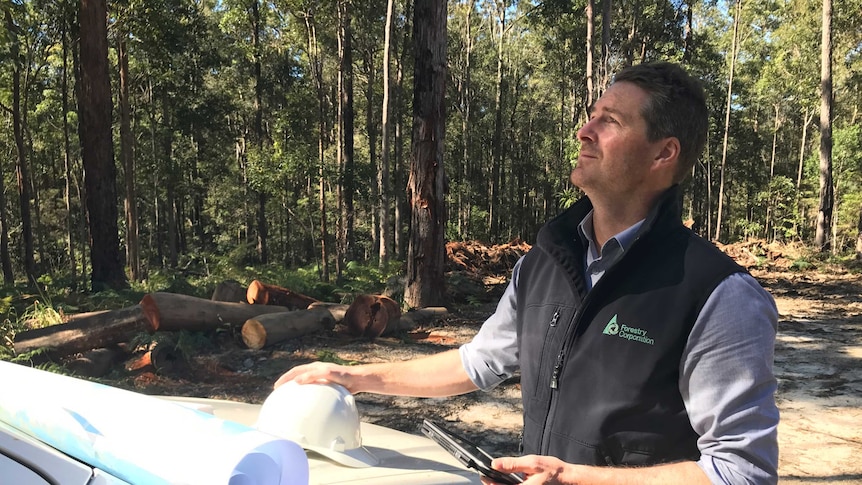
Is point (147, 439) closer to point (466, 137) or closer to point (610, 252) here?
point (610, 252)

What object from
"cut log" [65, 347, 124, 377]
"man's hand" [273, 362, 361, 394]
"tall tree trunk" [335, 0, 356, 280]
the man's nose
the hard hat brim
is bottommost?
"cut log" [65, 347, 124, 377]

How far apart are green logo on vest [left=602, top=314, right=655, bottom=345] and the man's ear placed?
1.46ft

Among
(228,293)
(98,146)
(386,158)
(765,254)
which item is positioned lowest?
(765,254)

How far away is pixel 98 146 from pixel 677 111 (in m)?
12.2

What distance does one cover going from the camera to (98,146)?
11.3 meters

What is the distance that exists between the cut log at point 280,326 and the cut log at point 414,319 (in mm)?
957

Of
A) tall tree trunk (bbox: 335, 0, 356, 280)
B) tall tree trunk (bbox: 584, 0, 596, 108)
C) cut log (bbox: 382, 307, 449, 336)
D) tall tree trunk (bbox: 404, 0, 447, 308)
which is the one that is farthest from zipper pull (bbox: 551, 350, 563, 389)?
tall tree trunk (bbox: 335, 0, 356, 280)

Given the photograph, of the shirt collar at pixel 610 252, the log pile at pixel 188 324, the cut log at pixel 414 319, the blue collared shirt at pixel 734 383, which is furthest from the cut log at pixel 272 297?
the blue collared shirt at pixel 734 383

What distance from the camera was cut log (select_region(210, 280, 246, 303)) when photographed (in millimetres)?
8805

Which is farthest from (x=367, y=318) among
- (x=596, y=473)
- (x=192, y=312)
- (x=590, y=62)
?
(x=590, y=62)

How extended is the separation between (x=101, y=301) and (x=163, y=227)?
3387 cm

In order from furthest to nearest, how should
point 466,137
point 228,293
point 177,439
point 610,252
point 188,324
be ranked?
point 466,137 < point 228,293 < point 188,324 < point 610,252 < point 177,439

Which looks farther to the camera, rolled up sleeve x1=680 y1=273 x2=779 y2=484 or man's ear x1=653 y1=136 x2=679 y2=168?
man's ear x1=653 y1=136 x2=679 y2=168

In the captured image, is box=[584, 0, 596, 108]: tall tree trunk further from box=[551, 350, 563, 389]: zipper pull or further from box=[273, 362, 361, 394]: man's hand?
box=[551, 350, 563, 389]: zipper pull
